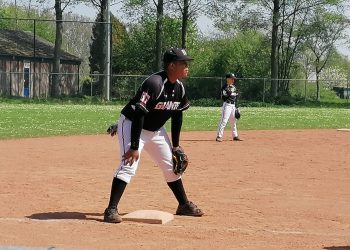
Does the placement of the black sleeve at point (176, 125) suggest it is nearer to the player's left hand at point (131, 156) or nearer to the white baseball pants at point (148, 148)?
the white baseball pants at point (148, 148)

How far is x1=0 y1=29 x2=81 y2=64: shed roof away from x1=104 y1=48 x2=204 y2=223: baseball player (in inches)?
1939

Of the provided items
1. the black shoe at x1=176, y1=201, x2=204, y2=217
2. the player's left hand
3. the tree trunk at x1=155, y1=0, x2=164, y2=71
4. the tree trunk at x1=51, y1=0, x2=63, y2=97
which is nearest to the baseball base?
the black shoe at x1=176, y1=201, x2=204, y2=217

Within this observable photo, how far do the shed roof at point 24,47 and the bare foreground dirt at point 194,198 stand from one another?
43.0 m

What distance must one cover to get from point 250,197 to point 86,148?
25.2 feet

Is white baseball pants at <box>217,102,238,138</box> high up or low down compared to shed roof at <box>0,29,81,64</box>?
down

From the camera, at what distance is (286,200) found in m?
8.86

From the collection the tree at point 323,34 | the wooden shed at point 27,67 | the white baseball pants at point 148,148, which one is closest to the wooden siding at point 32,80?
the wooden shed at point 27,67

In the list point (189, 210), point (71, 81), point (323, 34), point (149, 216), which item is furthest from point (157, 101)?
point (323, 34)

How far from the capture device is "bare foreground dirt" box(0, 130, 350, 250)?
20.8 feet

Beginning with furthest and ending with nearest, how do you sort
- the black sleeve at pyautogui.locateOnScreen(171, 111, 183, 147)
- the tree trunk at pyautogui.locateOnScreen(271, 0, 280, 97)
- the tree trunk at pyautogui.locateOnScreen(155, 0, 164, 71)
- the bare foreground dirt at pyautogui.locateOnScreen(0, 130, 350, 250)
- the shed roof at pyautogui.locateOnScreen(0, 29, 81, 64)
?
1. the shed roof at pyautogui.locateOnScreen(0, 29, 81, 64)
2. the tree trunk at pyautogui.locateOnScreen(155, 0, 164, 71)
3. the tree trunk at pyautogui.locateOnScreen(271, 0, 280, 97)
4. the black sleeve at pyautogui.locateOnScreen(171, 111, 183, 147)
5. the bare foreground dirt at pyautogui.locateOnScreen(0, 130, 350, 250)

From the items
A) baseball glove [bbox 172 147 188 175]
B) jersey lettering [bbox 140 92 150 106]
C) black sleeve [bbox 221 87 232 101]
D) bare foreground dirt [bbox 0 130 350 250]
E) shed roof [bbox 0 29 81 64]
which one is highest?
shed roof [bbox 0 29 81 64]

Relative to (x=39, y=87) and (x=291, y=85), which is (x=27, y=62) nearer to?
(x=39, y=87)

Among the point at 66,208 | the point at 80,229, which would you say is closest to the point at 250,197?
the point at 66,208

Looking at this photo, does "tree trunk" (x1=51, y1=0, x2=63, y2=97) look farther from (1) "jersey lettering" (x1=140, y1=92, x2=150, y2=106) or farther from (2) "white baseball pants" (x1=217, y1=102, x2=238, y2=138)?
(1) "jersey lettering" (x1=140, y1=92, x2=150, y2=106)
